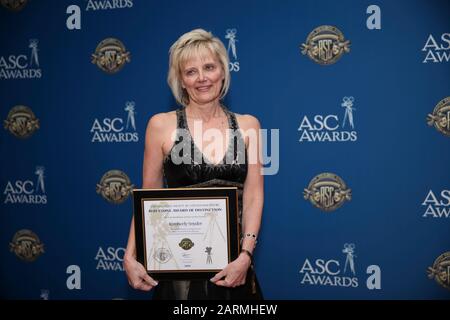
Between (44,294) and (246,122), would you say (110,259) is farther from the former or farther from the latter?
(246,122)

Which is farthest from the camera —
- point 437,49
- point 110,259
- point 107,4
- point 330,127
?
point 110,259

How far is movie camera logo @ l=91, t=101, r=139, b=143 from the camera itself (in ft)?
8.32

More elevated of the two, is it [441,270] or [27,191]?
[27,191]

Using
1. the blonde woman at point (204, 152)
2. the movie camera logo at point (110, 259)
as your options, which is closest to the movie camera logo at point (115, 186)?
the movie camera logo at point (110, 259)

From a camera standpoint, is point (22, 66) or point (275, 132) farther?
point (22, 66)

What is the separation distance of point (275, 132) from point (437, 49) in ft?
3.26

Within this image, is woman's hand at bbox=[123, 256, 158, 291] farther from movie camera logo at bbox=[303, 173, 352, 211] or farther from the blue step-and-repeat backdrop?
movie camera logo at bbox=[303, 173, 352, 211]

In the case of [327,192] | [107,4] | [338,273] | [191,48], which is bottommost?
[338,273]

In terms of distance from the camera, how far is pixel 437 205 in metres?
2.30

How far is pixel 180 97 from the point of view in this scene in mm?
1763

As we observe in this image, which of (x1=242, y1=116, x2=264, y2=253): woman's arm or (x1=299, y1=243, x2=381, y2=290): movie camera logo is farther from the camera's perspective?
(x1=299, y1=243, x2=381, y2=290): movie camera logo

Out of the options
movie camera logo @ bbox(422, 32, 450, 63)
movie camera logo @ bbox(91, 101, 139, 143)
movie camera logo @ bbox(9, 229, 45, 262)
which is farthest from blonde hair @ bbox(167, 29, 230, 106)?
movie camera logo @ bbox(9, 229, 45, 262)

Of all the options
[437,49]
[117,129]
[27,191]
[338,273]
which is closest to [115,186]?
[117,129]
